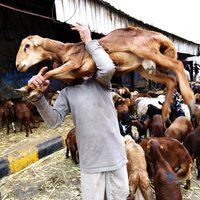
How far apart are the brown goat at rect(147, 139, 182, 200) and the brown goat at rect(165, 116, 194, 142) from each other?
2042 millimetres

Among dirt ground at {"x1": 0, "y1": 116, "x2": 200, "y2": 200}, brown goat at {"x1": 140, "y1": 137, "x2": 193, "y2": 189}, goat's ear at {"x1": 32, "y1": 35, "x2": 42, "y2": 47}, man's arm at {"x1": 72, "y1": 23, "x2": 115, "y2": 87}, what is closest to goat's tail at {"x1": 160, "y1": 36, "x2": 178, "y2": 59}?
man's arm at {"x1": 72, "y1": 23, "x2": 115, "y2": 87}

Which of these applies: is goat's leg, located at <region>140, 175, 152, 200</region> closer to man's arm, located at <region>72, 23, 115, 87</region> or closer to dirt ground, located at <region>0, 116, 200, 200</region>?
dirt ground, located at <region>0, 116, 200, 200</region>

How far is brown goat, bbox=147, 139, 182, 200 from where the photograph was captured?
4.03 m

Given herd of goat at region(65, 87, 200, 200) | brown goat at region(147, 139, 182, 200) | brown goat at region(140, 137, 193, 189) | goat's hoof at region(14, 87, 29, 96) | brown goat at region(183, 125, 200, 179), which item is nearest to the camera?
goat's hoof at region(14, 87, 29, 96)

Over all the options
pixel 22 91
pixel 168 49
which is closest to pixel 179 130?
pixel 168 49

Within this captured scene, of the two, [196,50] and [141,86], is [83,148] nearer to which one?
[141,86]

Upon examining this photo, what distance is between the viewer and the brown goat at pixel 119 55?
9.35ft

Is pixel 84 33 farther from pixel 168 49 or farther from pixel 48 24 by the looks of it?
pixel 48 24

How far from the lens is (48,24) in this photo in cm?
1312

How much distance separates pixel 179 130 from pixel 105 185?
382 centimetres

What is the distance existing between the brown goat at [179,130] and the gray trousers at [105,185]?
3483 millimetres

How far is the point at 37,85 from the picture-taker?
8.78 ft

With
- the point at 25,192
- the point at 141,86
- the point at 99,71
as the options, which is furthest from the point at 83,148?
the point at 141,86

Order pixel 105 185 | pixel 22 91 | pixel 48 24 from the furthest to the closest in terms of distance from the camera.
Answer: pixel 48 24 < pixel 105 185 < pixel 22 91
